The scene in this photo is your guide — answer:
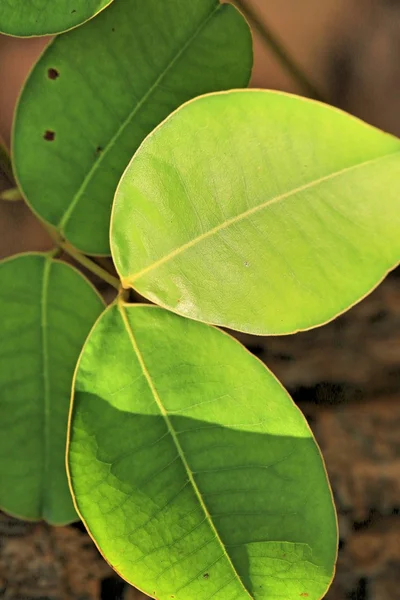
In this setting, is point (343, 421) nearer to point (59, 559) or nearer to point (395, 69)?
point (59, 559)

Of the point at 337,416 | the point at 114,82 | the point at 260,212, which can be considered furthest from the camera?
the point at 337,416

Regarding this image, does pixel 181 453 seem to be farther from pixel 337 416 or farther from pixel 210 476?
pixel 337 416

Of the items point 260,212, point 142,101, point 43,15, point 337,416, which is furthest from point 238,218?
point 337,416

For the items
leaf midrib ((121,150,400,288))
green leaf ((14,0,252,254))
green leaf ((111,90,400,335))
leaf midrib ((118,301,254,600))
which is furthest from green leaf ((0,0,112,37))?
leaf midrib ((118,301,254,600))

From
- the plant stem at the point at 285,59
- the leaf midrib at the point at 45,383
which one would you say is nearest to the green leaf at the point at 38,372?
the leaf midrib at the point at 45,383

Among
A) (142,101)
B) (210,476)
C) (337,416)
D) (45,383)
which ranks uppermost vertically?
(142,101)

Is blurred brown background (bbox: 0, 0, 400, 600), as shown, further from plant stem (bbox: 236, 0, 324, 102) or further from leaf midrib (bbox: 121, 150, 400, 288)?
leaf midrib (bbox: 121, 150, 400, 288)

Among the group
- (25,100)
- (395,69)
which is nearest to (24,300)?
(25,100)
